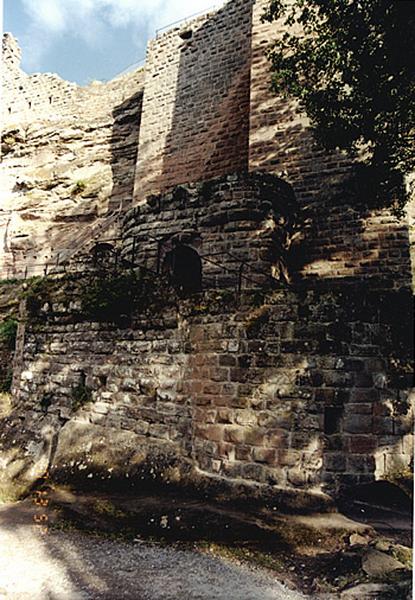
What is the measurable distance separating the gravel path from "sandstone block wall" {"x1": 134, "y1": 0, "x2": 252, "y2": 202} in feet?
39.4

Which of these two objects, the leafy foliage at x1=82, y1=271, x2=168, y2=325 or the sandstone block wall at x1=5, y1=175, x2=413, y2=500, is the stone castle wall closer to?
the leafy foliage at x1=82, y1=271, x2=168, y2=325

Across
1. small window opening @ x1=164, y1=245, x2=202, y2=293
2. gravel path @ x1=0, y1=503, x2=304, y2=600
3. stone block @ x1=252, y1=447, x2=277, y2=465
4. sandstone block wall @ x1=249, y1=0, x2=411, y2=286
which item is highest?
sandstone block wall @ x1=249, y1=0, x2=411, y2=286

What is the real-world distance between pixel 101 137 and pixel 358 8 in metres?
15.8

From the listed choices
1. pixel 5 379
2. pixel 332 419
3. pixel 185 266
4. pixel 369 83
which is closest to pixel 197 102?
pixel 185 266

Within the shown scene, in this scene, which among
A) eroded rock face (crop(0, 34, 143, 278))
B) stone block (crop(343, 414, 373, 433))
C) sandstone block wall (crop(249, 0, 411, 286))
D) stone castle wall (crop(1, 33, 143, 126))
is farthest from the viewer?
stone castle wall (crop(1, 33, 143, 126))

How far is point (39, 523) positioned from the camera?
537 cm

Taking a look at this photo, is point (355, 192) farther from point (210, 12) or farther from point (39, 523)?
point (210, 12)

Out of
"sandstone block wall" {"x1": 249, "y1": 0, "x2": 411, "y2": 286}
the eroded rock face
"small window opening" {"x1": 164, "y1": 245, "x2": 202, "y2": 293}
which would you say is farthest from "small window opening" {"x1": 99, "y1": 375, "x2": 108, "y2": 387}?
the eroded rock face

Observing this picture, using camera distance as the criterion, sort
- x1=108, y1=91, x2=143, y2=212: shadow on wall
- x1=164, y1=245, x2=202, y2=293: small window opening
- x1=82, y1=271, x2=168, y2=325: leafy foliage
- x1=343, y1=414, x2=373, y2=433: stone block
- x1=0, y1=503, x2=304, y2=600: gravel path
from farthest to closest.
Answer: x1=108, y1=91, x2=143, y2=212: shadow on wall
x1=164, y1=245, x2=202, y2=293: small window opening
x1=82, y1=271, x2=168, y2=325: leafy foliage
x1=343, y1=414, x2=373, y2=433: stone block
x1=0, y1=503, x2=304, y2=600: gravel path

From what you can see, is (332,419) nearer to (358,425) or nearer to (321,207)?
(358,425)

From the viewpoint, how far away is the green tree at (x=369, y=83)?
611cm

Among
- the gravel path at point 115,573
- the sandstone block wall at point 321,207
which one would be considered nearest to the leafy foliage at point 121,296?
the gravel path at point 115,573

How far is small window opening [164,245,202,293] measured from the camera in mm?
9578

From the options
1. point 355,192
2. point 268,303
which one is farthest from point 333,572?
point 355,192
